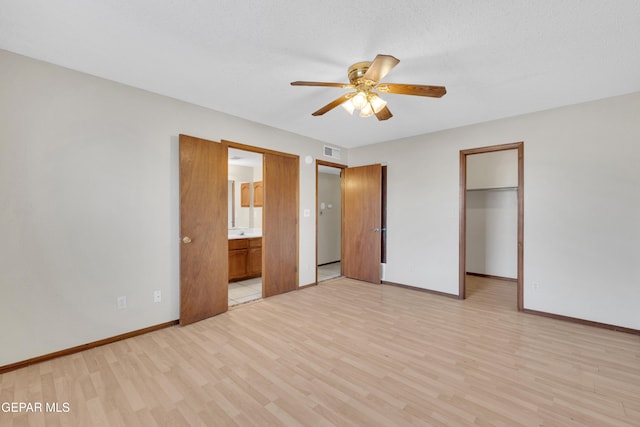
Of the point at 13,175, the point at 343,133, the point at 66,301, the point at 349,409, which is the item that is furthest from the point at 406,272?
the point at 13,175

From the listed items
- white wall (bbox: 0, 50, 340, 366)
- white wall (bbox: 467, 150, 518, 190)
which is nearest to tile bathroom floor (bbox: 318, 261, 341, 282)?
white wall (bbox: 0, 50, 340, 366)

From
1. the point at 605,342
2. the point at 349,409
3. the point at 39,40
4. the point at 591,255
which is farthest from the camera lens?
the point at 591,255

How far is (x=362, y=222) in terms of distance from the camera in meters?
4.80

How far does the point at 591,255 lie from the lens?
2943 mm

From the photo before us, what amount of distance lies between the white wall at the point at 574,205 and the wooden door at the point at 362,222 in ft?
3.30

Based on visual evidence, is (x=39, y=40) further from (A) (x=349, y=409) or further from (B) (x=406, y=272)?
(B) (x=406, y=272)

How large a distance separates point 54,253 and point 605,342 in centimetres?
511

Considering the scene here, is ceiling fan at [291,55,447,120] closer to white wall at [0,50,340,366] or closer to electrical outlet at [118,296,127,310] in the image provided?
white wall at [0,50,340,366]

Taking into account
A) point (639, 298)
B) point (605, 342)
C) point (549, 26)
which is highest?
point (549, 26)

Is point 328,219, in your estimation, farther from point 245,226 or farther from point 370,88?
point 370,88

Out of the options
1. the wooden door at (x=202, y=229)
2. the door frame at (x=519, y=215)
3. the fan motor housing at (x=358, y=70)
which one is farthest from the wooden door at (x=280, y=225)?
the door frame at (x=519, y=215)

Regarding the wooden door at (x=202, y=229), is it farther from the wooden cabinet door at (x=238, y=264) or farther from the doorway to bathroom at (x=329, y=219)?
the doorway to bathroom at (x=329, y=219)

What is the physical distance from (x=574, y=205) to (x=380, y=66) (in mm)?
2934

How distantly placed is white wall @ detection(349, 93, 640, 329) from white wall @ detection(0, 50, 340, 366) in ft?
12.1
